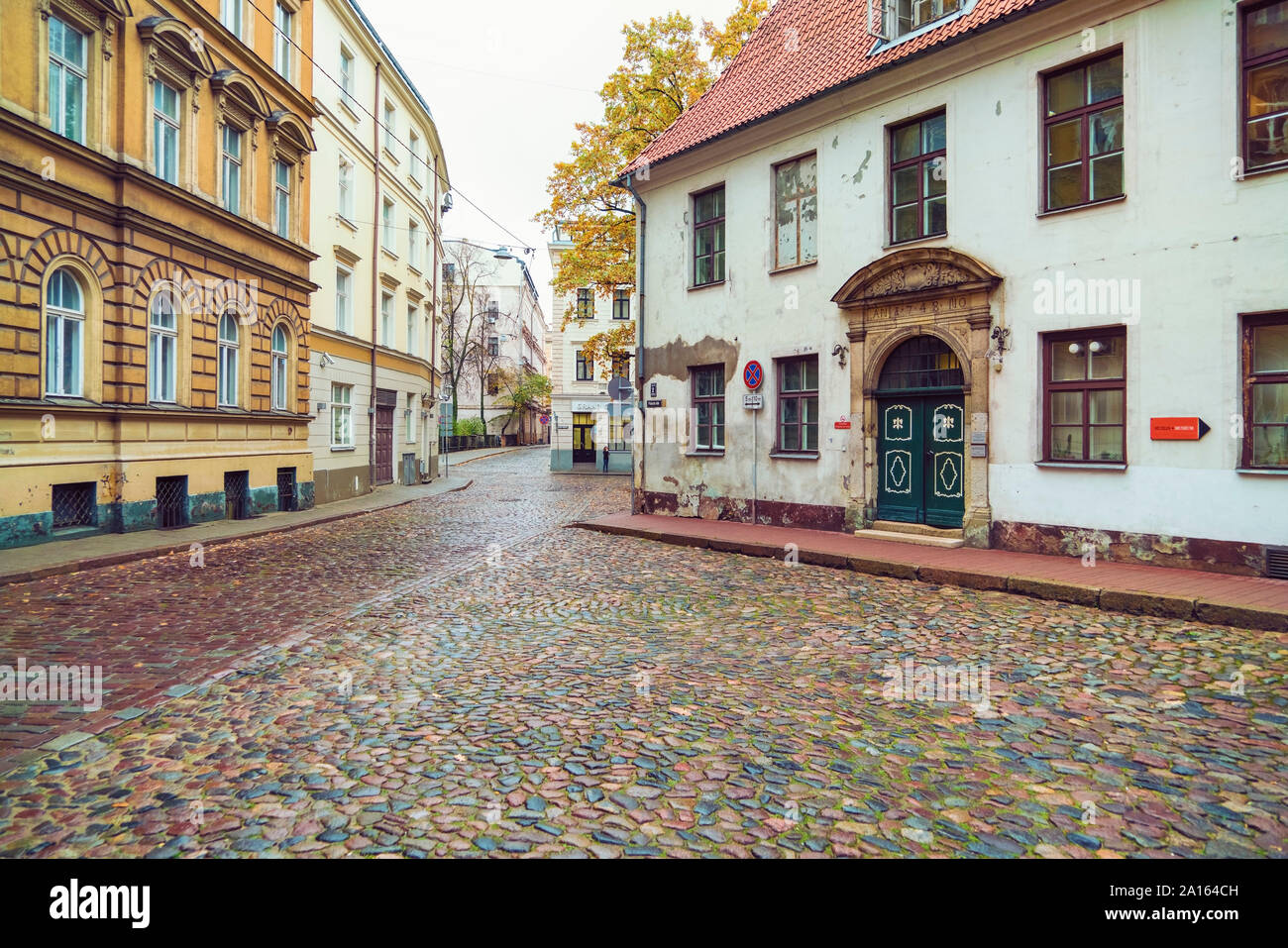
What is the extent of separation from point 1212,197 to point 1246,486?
3567 millimetres

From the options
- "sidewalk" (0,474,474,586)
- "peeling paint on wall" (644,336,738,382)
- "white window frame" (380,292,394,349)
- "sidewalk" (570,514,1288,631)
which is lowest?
"sidewalk" (570,514,1288,631)

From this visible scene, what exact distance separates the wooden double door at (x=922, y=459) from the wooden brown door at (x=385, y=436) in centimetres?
1804

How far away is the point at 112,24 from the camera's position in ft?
43.3

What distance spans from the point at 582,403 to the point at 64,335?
30.3m

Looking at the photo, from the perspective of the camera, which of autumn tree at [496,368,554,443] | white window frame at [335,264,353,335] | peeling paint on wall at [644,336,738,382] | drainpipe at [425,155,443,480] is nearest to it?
peeling paint on wall at [644,336,738,382]

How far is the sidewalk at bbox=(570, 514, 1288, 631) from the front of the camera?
8.04m

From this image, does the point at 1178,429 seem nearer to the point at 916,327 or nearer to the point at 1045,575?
the point at 1045,575

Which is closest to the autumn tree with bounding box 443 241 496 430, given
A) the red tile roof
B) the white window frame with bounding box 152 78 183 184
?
the red tile roof

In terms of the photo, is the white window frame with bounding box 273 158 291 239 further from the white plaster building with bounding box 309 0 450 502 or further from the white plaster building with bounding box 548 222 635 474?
the white plaster building with bounding box 548 222 635 474

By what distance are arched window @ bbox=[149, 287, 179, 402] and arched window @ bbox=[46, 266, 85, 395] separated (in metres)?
1.39

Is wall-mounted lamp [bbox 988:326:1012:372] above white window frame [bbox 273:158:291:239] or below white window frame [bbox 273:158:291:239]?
below

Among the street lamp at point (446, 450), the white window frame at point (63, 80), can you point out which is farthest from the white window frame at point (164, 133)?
the street lamp at point (446, 450)

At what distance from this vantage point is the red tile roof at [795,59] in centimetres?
1345

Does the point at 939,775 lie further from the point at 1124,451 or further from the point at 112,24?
the point at 112,24
